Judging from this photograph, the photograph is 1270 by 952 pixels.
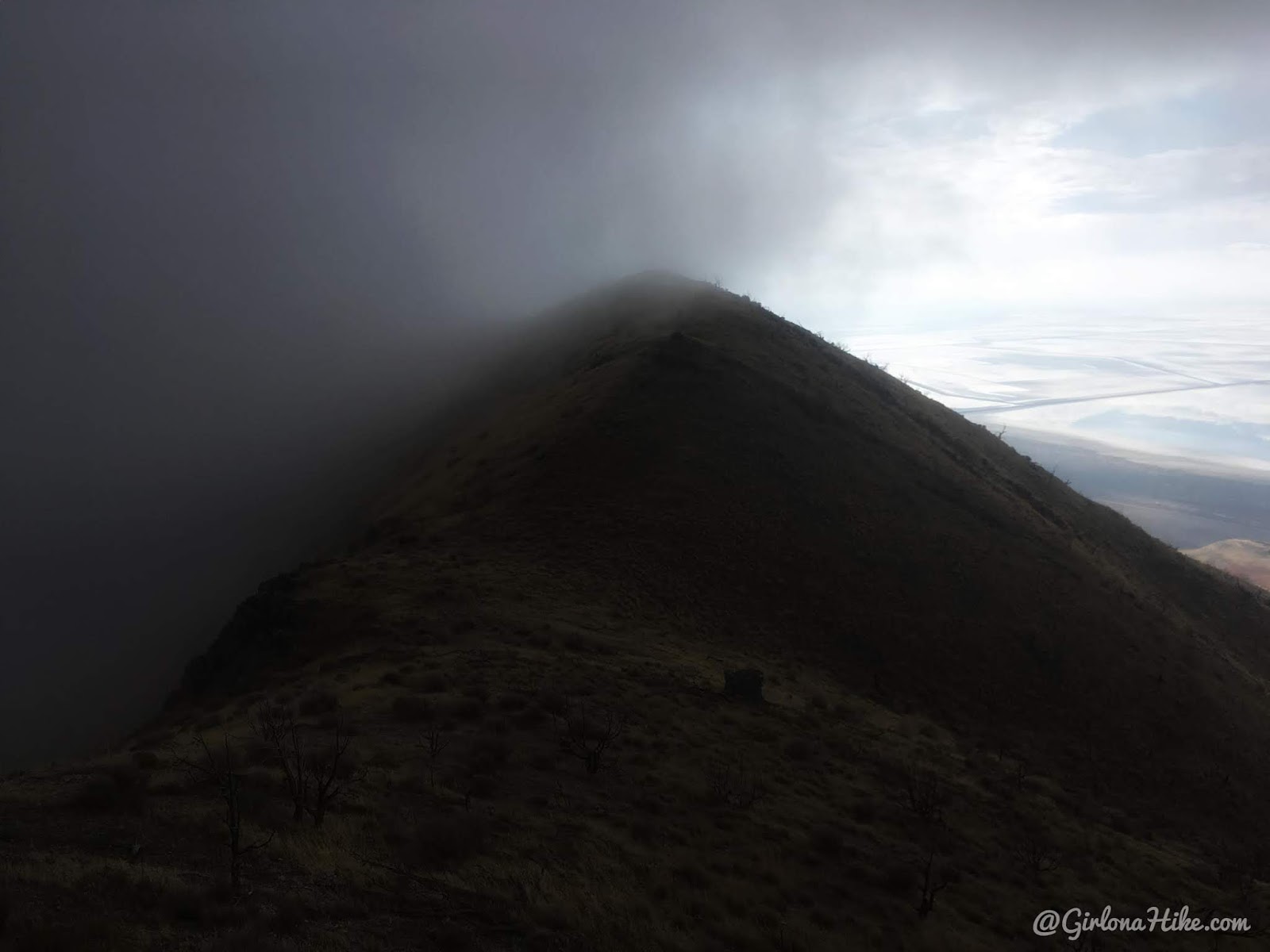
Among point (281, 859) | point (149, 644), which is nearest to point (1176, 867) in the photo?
point (281, 859)

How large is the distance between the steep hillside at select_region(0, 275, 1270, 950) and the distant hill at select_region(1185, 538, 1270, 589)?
2314 inches

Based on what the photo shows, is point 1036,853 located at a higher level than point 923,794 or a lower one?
lower

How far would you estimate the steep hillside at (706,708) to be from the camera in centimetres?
937

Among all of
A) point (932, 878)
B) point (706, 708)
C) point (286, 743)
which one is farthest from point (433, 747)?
point (932, 878)

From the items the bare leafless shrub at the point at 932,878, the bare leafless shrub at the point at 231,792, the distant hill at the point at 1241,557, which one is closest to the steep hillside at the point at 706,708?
the bare leafless shrub at the point at 932,878

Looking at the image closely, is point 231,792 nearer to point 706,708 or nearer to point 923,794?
point 706,708

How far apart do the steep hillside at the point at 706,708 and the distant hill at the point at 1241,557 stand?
5878cm

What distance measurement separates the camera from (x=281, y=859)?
895 centimetres

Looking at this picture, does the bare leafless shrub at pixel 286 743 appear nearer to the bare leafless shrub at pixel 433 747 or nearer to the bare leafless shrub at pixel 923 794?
the bare leafless shrub at pixel 433 747

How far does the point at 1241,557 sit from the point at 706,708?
11011 centimetres

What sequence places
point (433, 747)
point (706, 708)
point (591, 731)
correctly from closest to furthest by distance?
1. point (433, 747)
2. point (591, 731)
3. point (706, 708)

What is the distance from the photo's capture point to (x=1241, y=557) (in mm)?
94062

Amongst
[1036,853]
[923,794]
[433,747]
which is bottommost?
[1036,853]

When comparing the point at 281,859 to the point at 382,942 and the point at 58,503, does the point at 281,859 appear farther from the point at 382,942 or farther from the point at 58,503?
the point at 58,503
